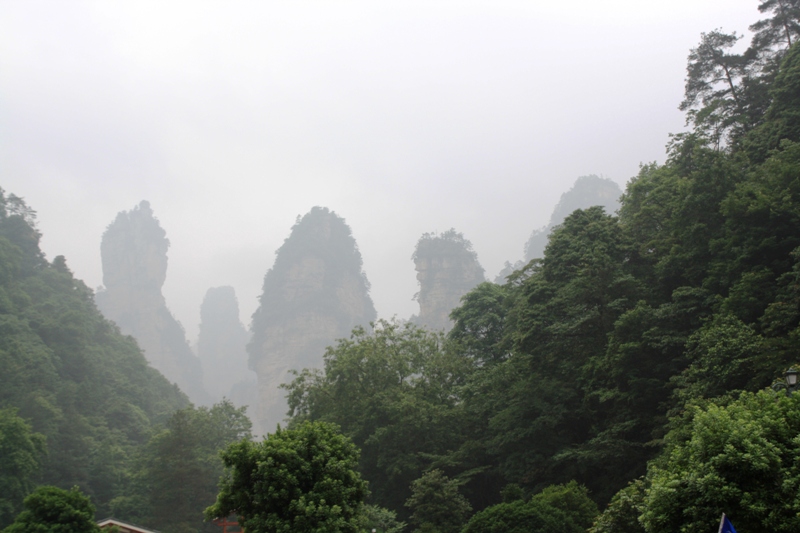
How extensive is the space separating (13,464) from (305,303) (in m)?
80.4

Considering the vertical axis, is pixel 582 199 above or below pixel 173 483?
above

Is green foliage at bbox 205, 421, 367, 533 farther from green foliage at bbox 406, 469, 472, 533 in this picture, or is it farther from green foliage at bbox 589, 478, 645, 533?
green foliage at bbox 406, 469, 472, 533

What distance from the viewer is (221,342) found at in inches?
5778

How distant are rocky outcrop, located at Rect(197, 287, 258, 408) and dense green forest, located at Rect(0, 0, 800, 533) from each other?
354 ft

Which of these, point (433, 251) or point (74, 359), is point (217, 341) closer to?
point (433, 251)

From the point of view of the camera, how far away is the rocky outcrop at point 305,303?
332 ft

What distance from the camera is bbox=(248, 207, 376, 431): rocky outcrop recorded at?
101312 mm

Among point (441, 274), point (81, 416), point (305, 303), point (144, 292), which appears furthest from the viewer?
point (144, 292)

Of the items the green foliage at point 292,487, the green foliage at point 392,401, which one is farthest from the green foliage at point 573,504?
the green foliage at point 392,401

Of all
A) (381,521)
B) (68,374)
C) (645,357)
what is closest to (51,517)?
(381,521)

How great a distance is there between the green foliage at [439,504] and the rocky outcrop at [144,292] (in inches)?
4135

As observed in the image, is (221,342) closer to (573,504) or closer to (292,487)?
(573,504)

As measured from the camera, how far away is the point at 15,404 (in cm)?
3139

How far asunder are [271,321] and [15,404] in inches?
2884
